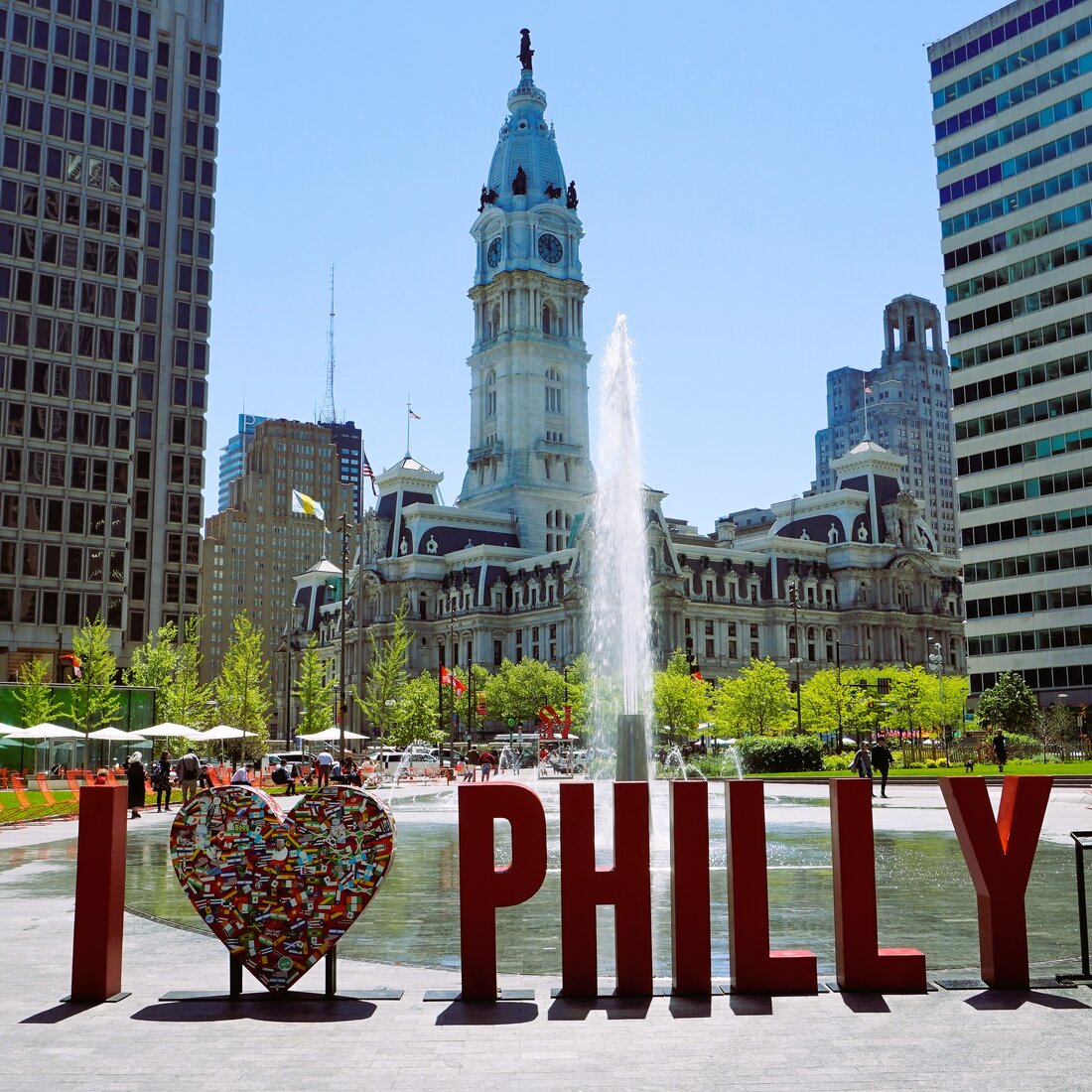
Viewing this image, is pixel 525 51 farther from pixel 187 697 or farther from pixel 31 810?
pixel 31 810

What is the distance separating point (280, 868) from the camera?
10953mm

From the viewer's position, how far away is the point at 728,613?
14062 cm

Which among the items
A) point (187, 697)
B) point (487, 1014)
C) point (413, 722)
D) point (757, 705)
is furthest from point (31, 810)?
point (757, 705)

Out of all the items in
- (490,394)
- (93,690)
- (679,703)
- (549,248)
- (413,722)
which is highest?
(549,248)

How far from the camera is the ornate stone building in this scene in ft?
461

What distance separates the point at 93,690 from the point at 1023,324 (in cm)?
6297

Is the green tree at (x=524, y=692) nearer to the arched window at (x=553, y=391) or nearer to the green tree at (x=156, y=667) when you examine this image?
the arched window at (x=553, y=391)

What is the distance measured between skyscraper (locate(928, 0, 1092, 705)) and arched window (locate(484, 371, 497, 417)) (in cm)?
8391

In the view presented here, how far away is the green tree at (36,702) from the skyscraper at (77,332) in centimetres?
1814

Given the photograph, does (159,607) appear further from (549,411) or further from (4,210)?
(549,411)

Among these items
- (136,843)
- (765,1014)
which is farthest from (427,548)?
(765,1014)

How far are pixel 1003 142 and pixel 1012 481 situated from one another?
23186mm

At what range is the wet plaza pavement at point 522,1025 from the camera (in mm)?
8289

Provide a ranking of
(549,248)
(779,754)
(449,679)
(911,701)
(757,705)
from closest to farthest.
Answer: (779,754)
(911,701)
(757,705)
(449,679)
(549,248)
